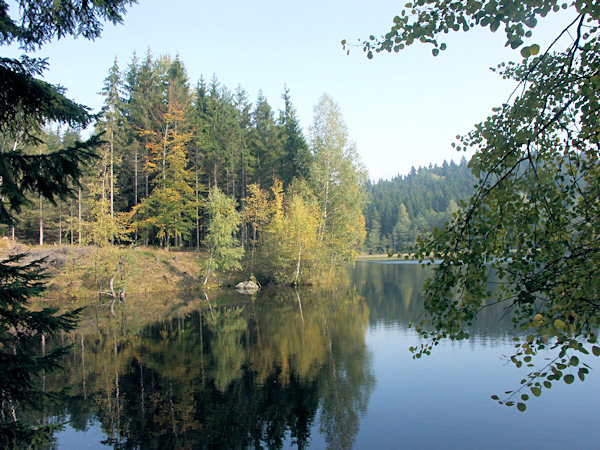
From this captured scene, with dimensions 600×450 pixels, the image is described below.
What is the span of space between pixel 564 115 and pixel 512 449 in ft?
24.3

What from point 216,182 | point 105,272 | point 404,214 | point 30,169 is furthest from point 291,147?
point 404,214

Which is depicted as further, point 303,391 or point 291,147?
point 291,147

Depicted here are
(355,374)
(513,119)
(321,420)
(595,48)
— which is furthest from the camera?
(355,374)

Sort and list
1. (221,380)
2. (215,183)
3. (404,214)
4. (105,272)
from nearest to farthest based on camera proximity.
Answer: (221,380), (105,272), (215,183), (404,214)

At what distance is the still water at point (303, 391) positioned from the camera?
29.2 feet

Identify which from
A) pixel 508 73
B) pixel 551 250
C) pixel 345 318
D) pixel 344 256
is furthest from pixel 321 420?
pixel 344 256

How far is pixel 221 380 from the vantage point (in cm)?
1232

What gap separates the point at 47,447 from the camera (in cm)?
887

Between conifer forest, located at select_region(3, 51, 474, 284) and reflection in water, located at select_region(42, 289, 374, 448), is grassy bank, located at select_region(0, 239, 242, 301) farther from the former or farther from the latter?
reflection in water, located at select_region(42, 289, 374, 448)

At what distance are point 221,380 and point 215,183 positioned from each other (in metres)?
28.1

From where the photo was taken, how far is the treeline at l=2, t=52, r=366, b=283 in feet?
110

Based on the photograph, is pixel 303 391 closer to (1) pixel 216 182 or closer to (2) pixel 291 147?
(1) pixel 216 182

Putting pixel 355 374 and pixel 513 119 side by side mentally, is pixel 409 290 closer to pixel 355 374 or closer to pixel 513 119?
pixel 355 374

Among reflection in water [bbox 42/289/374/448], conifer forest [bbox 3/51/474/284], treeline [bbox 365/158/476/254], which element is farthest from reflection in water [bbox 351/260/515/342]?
treeline [bbox 365/158/476/254]
